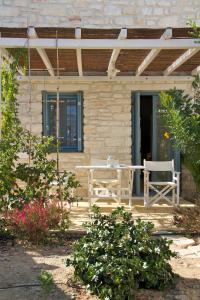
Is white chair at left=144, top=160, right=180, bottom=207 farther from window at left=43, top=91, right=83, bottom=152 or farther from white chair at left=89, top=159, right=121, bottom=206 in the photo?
window at left=43, top=91, right=83, bottom=152

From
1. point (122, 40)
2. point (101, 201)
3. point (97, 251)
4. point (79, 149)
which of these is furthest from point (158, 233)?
point (79, 149)

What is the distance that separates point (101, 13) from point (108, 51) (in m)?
0.72

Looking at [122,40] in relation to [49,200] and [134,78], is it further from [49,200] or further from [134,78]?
[134,78]

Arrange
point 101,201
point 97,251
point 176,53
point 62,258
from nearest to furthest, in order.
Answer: point 97,251, point 62,258, point 176,53, point 101,201

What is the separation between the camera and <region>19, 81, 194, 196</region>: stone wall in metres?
8.72

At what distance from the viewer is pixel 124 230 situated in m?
3.77

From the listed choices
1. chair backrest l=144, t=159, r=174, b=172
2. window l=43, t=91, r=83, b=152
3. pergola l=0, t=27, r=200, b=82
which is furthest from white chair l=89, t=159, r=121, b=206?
pergola l=0, t=27, r=200, b=82

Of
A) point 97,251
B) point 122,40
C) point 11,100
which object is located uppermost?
point 122,40

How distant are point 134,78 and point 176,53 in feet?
6.28

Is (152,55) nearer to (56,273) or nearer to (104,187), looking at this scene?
(104,187)

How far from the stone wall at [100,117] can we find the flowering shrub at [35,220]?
139 inches

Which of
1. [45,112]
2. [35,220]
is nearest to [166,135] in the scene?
[45,112]

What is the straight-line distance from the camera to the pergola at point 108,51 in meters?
5.57

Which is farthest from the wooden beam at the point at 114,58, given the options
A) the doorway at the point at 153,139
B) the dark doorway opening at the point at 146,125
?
the dark doorway opening at the point at 146,125
